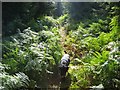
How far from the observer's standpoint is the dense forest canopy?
16.2 feet

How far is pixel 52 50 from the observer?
20.5 feet

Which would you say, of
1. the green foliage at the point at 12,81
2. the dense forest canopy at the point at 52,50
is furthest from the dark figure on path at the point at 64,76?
the green foliage at the point at 12,81

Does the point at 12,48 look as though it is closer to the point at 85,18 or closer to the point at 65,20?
the point at 85,18

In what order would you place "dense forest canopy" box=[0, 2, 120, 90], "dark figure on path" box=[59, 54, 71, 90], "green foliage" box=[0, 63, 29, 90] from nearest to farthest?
"green foliage" box=[0, 63, 29, 90]
"dense forest canopy" box=[0, 2, 120, 90]
"dark figure on path" box=[59, 54, 71, 90]

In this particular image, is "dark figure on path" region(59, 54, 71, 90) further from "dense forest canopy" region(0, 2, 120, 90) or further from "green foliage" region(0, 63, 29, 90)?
"green foliage" region(0, 63, 29, 90)

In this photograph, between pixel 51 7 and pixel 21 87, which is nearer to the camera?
pixel 21 87

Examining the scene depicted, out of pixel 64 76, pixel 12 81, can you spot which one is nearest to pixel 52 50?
pixel 64 76

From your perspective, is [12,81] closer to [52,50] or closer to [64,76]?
[64,76]

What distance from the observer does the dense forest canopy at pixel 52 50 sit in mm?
4949

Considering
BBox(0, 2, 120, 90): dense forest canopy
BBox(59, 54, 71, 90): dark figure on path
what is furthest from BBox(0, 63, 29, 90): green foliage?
BBox(59, 54, 71, 90): dark figure on path

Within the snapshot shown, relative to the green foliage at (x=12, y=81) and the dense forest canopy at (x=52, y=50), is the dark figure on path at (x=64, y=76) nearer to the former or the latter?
the dense forest canopy at (x=52, y=50)

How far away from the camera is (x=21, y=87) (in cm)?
478

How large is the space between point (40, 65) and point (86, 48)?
218 cm

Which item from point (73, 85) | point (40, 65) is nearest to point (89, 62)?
point (73, 85)
